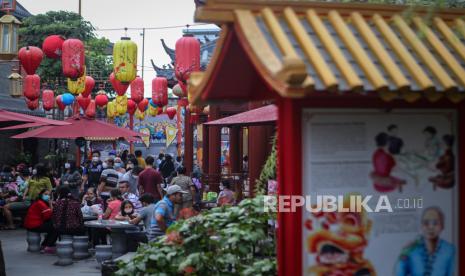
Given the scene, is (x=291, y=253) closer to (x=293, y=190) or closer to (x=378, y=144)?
(x=293, y=190)

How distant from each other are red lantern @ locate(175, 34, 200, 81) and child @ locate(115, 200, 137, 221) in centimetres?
535

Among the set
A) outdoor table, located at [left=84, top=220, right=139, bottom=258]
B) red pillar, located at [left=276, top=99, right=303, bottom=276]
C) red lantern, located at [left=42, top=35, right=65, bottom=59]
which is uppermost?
red lantern, located at [left=42, top=35, right=65, bottom=59]

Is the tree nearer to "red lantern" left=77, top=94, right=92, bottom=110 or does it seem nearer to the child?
"red lantern" left=77, top=94, right=92, bottom=110

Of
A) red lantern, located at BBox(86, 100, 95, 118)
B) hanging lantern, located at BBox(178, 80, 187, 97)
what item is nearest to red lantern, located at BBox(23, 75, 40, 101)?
hanging lantern, located at BBox(178, 80, 187, 97)

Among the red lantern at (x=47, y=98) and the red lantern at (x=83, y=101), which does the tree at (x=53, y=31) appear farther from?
the red lantern at (x=83, y=101)

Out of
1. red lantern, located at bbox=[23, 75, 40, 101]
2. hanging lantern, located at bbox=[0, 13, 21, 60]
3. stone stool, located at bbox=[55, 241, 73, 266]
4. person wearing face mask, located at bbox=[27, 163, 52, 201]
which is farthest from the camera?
red lantern, located at bbox=[23, 75, 40, 101]

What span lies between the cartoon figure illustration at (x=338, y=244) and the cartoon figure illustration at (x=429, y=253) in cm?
29

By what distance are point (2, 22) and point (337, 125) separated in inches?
472

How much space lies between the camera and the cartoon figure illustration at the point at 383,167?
4.90 m

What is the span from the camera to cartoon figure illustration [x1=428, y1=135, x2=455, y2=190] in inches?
199

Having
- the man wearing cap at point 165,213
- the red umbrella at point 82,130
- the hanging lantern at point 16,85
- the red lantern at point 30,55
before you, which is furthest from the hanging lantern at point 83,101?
the man wearing cap at point 165,213

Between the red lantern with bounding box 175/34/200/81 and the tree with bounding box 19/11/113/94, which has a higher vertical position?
the tree with bounding box 19/11/113/94

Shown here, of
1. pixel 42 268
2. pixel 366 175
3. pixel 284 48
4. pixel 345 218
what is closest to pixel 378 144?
pixel 366 175

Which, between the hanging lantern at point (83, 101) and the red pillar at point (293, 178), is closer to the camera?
the red pillar at point (293, 178)
